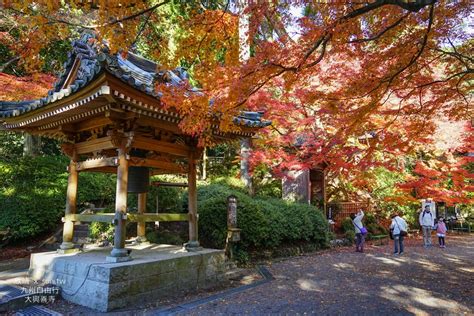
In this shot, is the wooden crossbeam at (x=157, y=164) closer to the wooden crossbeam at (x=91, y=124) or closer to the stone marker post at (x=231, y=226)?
the wooden crossbeam at (x=91, y=124)

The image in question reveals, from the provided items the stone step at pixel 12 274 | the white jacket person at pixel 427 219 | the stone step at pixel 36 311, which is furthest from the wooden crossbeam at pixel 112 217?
the white jacket person at pixel 427 219

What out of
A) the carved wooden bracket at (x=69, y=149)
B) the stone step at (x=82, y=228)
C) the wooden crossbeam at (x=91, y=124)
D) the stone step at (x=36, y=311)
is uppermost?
the wooden crossbeam at (x=91, y=124)

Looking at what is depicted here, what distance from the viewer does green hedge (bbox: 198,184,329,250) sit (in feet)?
28.9

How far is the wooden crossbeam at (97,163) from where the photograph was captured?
19.7ft

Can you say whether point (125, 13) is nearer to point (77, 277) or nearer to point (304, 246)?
point (77, 277)

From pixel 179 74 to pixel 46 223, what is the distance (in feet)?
22.7

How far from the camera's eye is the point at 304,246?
1102 centimetres

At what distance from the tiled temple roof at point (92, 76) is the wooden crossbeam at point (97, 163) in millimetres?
1352

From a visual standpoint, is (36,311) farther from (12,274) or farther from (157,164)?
(157,164)

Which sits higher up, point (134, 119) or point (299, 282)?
point (134, 119)

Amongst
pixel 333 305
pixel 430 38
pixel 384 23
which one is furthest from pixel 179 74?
pixel 333 305

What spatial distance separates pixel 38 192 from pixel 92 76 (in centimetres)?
768

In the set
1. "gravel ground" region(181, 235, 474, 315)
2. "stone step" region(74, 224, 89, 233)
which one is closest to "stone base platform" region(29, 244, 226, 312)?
"gravel ground" region(181, 235, 474, 315)

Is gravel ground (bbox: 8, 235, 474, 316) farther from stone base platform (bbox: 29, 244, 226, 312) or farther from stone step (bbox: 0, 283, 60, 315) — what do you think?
stone step (bbox: 0, 283, 60, 315)
